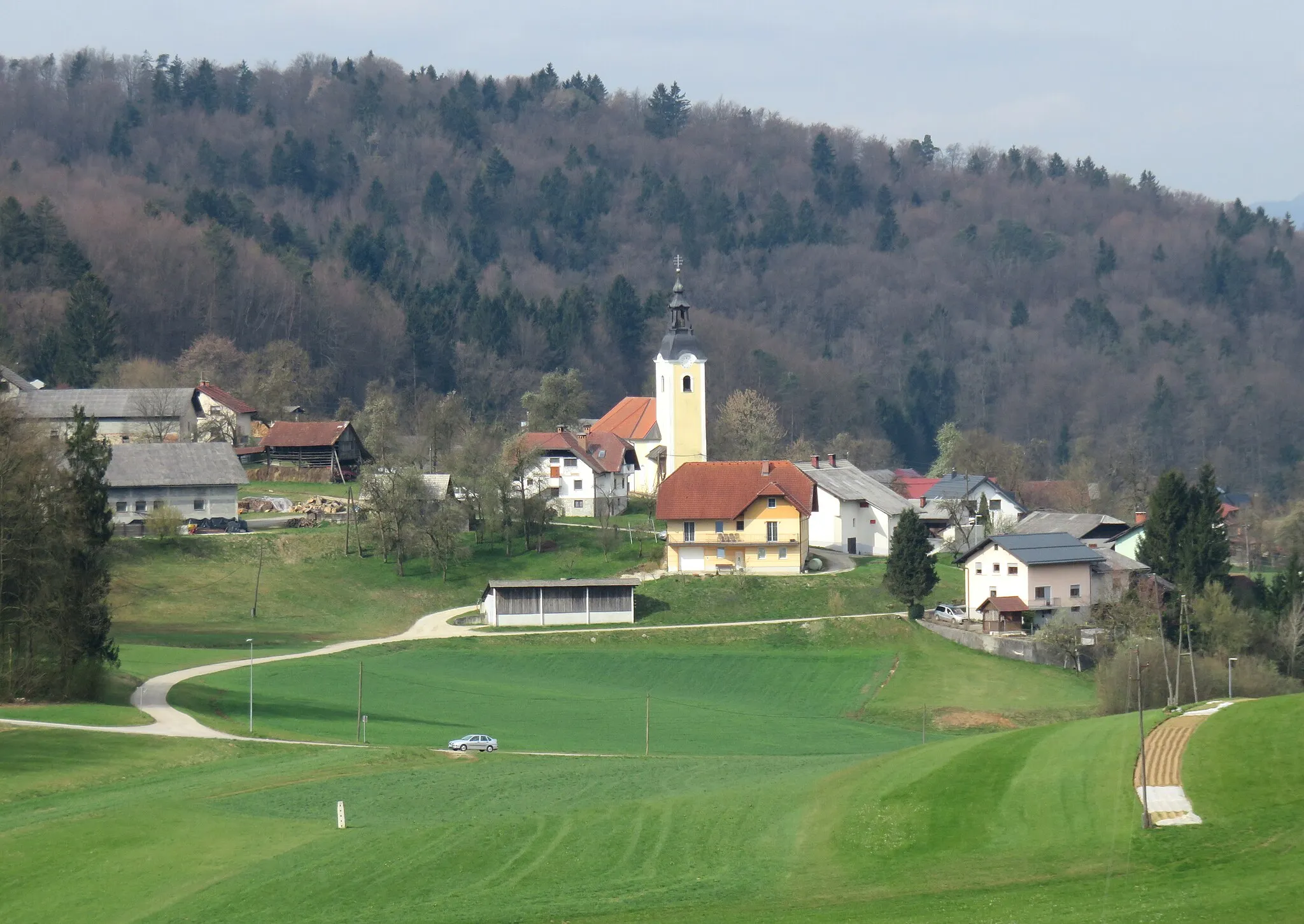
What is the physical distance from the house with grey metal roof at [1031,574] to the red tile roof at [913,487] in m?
30.4

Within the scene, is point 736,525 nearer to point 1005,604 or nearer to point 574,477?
point 1005,604

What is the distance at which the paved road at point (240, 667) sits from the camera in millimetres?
44188

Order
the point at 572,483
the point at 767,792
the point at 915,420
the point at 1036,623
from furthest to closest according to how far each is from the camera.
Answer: the point at 915,420
the point at 572,483
the point at 1036,623
the point at 767,792

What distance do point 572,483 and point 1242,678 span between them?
4264cm

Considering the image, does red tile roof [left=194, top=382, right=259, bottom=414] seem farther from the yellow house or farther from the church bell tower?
the yellow house

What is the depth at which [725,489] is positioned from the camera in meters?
76.9

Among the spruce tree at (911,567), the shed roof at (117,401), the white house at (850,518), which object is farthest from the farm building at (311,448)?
the spruce tree at (911,567)

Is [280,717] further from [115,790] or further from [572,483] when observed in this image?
[572,483]

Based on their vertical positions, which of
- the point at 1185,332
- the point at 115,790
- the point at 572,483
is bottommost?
the point at 115,790

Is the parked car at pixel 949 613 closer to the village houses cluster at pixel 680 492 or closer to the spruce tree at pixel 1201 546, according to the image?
the village houses cluster at pixel 680 492

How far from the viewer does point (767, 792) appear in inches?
1358

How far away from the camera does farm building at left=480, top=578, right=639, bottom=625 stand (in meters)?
68.9

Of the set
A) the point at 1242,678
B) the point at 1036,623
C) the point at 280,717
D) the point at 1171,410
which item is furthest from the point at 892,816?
the point at 1171,410

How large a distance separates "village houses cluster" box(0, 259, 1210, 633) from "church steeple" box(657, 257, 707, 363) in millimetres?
97
